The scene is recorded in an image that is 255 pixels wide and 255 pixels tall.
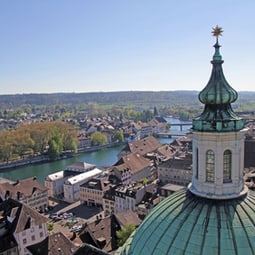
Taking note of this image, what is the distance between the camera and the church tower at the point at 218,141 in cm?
1012

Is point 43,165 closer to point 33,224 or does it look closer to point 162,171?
point 162,171

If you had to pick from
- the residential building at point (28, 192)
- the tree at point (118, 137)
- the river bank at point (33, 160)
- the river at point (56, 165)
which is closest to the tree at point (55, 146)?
the river at point (56, 165)

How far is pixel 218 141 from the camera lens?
10.2m

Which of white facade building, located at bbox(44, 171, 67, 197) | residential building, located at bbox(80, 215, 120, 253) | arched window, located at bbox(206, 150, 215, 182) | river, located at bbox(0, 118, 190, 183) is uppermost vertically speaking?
arched window, located at bbox(206, 150, 215, 182)

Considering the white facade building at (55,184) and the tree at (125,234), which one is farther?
the white facade building at (55,184)

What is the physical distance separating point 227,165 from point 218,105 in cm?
208

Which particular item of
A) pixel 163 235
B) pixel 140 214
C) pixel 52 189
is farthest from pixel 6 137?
pixel 163 235

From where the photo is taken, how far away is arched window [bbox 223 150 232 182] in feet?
34.4

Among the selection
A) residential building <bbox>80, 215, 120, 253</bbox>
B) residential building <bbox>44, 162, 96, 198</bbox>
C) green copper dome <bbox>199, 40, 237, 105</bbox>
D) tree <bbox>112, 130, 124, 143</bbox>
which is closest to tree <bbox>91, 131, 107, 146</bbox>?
tree <bbox>112, 130, 124, 143</bbox>

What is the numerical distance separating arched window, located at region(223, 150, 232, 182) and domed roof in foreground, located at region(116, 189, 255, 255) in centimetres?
77

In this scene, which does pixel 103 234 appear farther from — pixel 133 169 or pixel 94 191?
pixel 133 169

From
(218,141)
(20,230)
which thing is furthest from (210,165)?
(20,230)

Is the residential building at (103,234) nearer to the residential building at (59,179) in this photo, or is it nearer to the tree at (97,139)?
the residential building at (59,179)

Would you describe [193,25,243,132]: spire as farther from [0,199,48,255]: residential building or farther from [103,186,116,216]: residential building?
[103,186,116,216]: residential building
